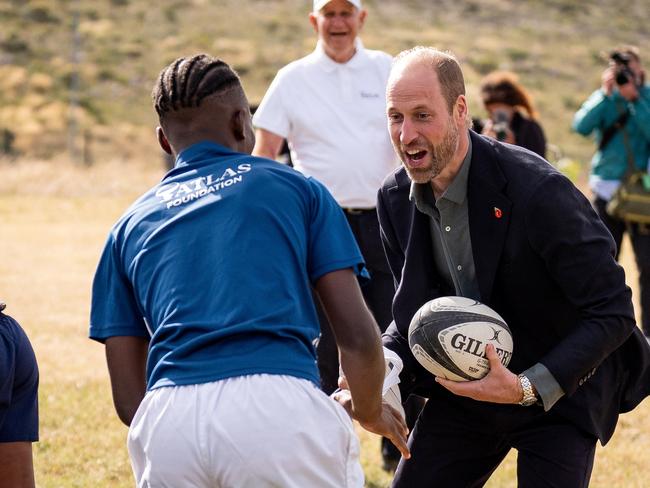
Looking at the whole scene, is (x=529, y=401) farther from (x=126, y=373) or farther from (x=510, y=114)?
(x=510, y=114)

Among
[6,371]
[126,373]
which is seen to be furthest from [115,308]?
[6,371]

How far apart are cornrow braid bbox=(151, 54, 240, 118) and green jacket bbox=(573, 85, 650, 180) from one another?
6.87 metres

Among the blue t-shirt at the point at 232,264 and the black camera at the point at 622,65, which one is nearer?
the blue t-shirt at the point at 232,264

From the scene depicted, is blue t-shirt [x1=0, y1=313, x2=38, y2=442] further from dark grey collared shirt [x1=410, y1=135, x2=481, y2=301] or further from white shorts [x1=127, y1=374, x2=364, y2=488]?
dark grey collared shirt [x1=410, y1=135, x2=481, y2=301]

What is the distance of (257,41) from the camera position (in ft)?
164

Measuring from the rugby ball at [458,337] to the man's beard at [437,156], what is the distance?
438 mm

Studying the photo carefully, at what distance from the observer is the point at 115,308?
3.48 m

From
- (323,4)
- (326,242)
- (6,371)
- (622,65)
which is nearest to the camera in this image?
(326,242)

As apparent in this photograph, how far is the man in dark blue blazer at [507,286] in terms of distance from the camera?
404cm

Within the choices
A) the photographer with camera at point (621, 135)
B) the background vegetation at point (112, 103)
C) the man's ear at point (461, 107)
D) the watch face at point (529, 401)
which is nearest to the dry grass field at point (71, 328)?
the background vegetation at point (112, 103)

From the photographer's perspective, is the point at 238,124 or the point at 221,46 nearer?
the point at 238,124

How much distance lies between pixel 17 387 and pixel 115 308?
1327 millimetres

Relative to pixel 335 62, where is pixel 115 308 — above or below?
above

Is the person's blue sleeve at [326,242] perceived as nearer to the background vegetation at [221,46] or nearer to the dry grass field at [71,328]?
the dry grass field at [71,328]
